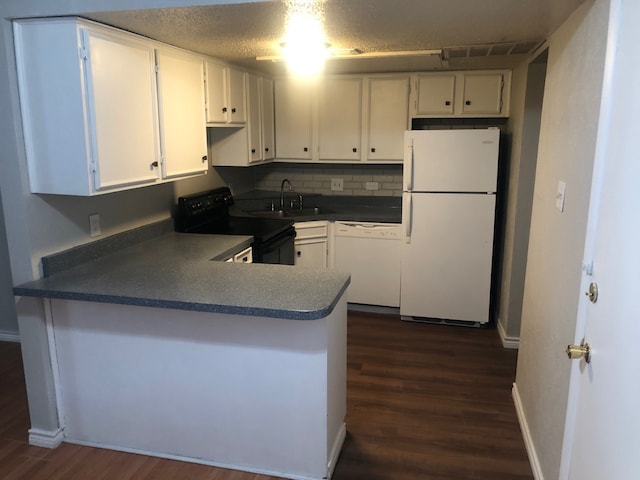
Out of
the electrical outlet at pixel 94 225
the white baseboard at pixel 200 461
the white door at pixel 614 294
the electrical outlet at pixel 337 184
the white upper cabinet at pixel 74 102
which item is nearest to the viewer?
the white door at pixel 614 294

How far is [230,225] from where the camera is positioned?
12.7 ft

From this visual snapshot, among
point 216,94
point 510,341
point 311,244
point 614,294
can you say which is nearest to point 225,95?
point 216,94

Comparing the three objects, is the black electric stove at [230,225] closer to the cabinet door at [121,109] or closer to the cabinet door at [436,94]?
the cabinet door at [121,109]

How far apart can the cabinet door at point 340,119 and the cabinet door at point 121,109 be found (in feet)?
6.81

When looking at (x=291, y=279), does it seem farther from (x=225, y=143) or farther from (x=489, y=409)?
(x=225, y=143)

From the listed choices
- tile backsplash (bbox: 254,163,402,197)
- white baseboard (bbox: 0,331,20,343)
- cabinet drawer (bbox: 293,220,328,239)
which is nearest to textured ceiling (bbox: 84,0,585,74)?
cabinet drawer (bbox: 293,220,328,239)

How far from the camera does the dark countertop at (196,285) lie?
2.06m

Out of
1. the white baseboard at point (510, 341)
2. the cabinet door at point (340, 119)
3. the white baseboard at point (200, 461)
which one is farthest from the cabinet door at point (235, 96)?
the white baseboard at point (510, 341)

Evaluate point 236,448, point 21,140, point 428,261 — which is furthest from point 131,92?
point 428,261

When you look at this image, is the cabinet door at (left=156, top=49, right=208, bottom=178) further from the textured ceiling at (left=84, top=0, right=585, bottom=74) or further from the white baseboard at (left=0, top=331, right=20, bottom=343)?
the white baseboard at (left=0, top=331, right=20, bottom=343)

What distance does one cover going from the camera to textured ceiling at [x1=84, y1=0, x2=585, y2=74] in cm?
202

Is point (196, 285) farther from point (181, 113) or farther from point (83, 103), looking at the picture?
point (181, 113)

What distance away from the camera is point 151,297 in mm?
2156

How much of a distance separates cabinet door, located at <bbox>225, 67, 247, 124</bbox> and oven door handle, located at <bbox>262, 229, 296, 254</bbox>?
3.06 ft
